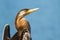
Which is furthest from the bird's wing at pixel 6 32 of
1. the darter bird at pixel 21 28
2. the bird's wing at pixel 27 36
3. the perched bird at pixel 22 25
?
the bird's wing at pixel 27 36

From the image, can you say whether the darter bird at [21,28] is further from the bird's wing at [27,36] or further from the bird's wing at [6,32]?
the bird's wing at [6,32]

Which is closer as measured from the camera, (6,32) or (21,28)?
(21,28)

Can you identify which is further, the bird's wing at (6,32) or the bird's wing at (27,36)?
the bird's wing at (6,32)

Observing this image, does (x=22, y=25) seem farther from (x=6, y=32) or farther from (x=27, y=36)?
(x=6, y=32)

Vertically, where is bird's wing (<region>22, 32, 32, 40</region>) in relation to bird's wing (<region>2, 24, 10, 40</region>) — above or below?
below

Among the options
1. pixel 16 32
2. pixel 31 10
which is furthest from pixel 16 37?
pixel 31 10

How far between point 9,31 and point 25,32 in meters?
0.90

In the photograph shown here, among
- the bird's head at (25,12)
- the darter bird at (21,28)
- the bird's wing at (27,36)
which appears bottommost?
the bird's wing at (27,36)

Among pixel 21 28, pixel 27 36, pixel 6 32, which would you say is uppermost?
pixel 6 32

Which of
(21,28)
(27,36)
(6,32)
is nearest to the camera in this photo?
(27,36)

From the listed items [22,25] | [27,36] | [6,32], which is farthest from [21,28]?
[6,32]

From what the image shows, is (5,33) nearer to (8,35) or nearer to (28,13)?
(8,35)

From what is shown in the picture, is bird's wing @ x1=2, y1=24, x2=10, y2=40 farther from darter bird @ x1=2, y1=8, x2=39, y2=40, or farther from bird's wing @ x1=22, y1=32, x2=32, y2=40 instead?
bird's wing @ x1=22, y1=32, x2=32, y2=40

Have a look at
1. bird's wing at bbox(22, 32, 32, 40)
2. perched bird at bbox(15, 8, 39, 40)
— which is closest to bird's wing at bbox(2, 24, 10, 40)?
perched bird at bbox(15, 8, 39, 40)
